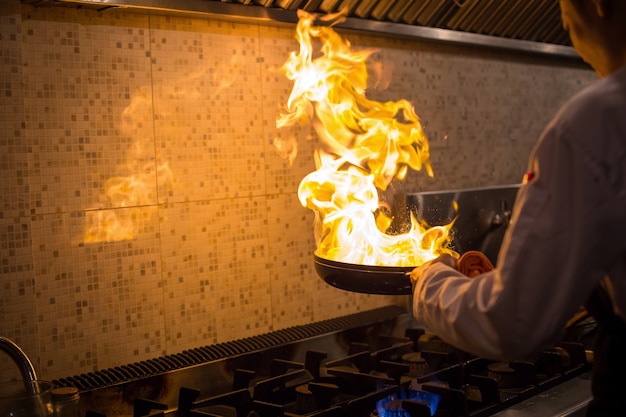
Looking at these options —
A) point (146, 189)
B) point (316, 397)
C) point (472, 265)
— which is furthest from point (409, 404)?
point (146, 189)

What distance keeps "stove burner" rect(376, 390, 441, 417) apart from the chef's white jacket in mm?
566

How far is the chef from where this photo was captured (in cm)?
78

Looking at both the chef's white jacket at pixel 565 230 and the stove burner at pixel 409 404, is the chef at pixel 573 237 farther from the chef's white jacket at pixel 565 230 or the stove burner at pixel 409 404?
the stove burner at pixel 409 404

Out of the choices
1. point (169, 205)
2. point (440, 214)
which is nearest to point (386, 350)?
point (440, 214)

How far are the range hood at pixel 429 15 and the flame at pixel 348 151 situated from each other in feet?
0.24

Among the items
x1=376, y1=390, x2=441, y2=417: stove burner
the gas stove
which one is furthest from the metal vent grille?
x1=376, y1=390, x2=441, y2=417: stove burner

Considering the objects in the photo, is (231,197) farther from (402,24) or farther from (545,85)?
(545,85)

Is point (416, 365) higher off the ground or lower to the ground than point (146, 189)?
lower

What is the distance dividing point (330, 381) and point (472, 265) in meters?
0.63

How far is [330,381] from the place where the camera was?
62.0 inches

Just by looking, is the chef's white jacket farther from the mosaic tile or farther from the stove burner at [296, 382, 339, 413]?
the mosaic tile

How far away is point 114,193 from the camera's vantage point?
1.60 m

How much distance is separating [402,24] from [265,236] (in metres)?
0.71

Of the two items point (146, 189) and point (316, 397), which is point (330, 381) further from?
point (146, 189)
